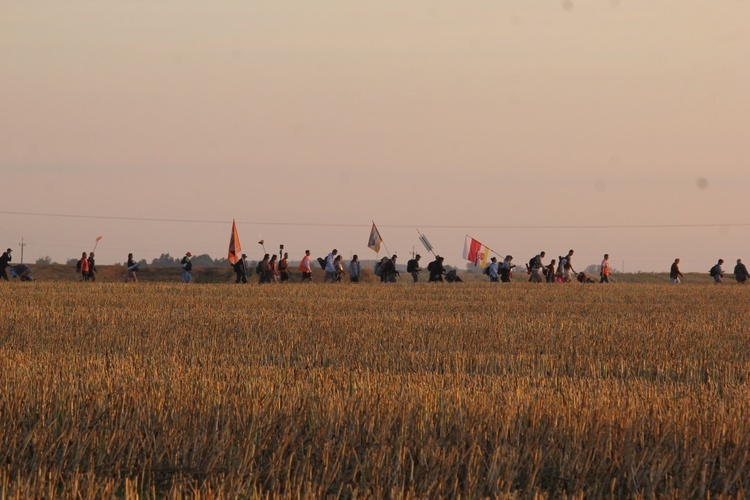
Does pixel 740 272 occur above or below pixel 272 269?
above

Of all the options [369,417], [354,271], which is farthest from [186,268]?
[369,417]

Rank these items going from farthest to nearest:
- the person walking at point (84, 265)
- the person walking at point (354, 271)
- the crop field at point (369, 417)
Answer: the person walking at point (354, 271)
the person walking at point (84, 265)
the crop field at point (369, 417)

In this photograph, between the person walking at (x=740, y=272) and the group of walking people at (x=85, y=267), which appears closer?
the group of walking people at (x=85, y=267)

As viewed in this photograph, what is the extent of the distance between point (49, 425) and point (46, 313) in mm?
12985

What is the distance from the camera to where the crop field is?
599 cm

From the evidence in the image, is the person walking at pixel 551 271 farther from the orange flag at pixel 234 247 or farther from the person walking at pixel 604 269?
the orange flag at pixel 234 247

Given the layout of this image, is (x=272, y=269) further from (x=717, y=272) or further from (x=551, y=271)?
(x=717, y=272)

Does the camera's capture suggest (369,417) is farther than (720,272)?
No

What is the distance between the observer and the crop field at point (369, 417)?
5.99 meters

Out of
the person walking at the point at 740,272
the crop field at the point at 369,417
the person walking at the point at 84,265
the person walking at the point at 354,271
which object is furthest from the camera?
the person walking at the point at 740,272

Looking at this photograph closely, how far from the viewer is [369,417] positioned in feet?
23.6

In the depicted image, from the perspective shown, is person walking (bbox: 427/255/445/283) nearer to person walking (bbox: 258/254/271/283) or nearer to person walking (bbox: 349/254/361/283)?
person walking (bbox: 349/254/361/283)

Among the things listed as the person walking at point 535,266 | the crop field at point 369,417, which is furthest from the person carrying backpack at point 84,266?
the crop field at point 369,417

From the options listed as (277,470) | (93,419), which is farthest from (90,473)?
(93,419)
